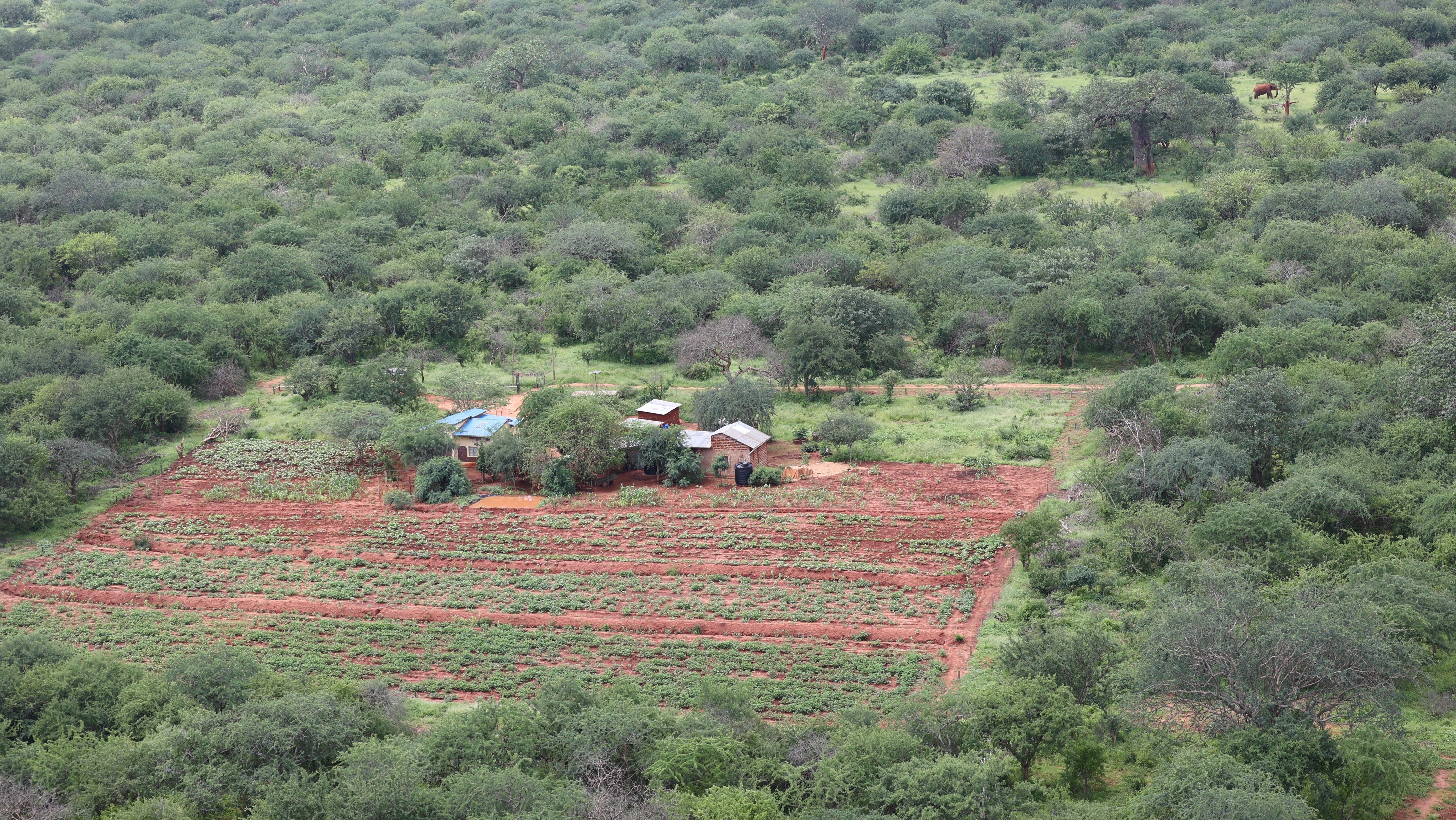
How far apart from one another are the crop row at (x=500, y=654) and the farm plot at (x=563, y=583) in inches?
1.9

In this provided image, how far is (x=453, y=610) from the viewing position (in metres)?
28.2

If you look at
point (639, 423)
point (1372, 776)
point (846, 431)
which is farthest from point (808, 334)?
point (1372, 776)

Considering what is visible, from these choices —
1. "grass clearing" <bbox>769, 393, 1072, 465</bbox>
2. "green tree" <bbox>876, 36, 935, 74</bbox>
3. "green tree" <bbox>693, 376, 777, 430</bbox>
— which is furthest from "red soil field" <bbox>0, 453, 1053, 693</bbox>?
"green tree" <bbox>876, 36, 935, 74</bbox>

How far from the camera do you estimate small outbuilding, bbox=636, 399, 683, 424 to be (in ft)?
121

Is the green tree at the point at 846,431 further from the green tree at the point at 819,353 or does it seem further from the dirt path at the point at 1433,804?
the dirt path at the point at 1433,804

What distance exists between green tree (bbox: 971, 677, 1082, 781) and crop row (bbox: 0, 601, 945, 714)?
2876 millimetres

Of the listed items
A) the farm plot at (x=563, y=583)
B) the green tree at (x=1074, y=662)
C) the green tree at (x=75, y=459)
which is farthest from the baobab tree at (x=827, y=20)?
the green tree at (x=1074, y=662)

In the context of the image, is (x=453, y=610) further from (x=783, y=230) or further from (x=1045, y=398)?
(x=783, y=230)

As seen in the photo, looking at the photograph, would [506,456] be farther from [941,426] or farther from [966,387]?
[966,387]

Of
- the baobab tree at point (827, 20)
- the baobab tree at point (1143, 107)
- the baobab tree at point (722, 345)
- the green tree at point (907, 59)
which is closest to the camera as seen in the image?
the baobab tree at point (722, 345)

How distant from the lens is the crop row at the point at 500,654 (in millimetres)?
24406

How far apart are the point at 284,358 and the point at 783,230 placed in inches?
783

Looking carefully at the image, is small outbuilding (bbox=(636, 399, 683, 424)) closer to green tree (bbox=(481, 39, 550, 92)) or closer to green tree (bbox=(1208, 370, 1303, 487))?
green tree (bbox=(1208, 370, 1303, 487))

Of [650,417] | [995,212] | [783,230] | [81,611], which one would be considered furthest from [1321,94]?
[81,611]
